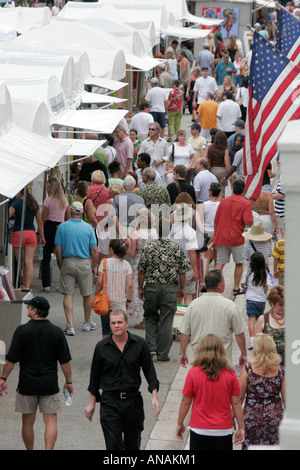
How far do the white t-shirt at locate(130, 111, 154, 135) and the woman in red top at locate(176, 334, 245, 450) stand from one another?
13.8m

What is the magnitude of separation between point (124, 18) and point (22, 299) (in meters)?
17.1

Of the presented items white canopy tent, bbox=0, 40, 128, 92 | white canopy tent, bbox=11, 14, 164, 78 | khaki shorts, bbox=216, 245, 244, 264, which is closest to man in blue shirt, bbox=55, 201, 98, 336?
khaki shorts, bbox=216, 245, 244, 264

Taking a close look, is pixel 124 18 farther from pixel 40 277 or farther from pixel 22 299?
pixel 22 299

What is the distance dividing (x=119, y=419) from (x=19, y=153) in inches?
152

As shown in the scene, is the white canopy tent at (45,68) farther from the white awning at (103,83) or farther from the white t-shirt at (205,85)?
the white t-shirt at (205,85)

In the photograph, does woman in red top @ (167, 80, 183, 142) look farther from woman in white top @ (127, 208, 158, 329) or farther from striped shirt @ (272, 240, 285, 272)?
striped shirt @ (272, 240, 285, 272)

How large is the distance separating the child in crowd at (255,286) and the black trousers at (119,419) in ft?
11.6

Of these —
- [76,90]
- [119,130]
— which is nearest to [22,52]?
[76,90]

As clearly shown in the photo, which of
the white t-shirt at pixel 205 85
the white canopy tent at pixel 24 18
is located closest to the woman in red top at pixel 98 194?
the white canopy tent at pixel 24 18

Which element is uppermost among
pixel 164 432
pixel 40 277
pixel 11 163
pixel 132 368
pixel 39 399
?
pixel 11 163

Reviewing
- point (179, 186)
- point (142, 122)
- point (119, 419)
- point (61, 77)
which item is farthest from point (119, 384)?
point (142, 122)

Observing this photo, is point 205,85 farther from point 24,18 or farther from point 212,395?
point 212,395

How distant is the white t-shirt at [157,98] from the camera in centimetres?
2328
